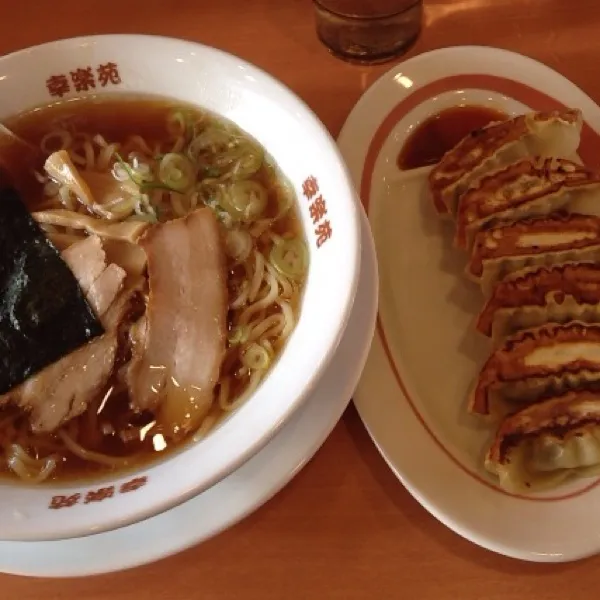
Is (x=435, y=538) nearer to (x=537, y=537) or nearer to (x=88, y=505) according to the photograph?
(x=537, y=537)

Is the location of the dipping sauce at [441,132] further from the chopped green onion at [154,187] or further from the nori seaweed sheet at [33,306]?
the nori seaweed sheet at [33,306]

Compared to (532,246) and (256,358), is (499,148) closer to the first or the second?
(532,246)

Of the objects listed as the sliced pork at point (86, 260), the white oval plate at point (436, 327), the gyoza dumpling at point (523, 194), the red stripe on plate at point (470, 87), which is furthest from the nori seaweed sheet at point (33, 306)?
the gyoza dumpling at point (523, 194)

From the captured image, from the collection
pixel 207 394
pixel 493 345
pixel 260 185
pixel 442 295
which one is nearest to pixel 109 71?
pixel 260 185

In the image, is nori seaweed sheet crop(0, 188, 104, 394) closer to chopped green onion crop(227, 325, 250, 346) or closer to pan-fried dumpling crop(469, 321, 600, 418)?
chopped green onion crop(227, 325, 250, 346)

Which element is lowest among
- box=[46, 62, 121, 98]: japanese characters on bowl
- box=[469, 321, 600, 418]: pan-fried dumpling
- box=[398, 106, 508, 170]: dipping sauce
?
box=[469, 321, 600, 418]: pan-fried dumpling

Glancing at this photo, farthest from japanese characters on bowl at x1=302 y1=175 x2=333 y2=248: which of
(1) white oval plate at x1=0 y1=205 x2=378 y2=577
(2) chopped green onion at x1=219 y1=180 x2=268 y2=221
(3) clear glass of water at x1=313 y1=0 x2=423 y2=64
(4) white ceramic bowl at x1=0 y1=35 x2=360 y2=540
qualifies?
(3) clear glass of water at x1=313 y1=0 x2=423 y2=64

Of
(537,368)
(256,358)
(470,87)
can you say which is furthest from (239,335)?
(470,87)
